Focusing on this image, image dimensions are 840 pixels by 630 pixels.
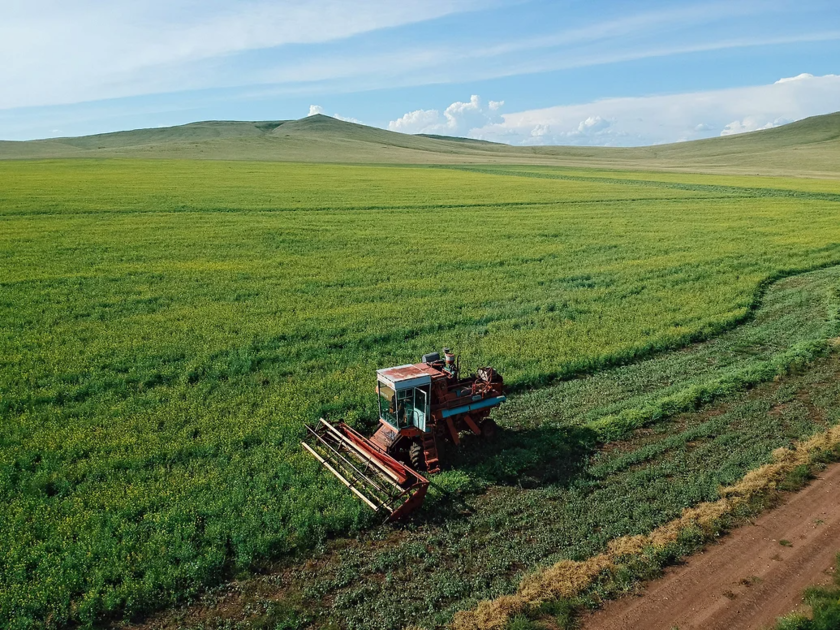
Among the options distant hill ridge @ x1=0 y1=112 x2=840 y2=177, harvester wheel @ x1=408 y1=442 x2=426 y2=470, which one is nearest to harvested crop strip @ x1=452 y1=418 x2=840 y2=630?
harvester wheel @ x1=408 y1=442 x2=426 y2=470

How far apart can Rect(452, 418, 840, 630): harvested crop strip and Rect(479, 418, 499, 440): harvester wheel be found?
3992mm

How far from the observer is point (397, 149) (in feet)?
495

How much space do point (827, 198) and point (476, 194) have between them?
36230 millimetres

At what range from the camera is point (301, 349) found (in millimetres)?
17844

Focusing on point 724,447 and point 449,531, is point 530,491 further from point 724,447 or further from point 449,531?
point 724,447

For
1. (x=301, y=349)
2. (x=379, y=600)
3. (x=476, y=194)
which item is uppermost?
(x=476, y=194)

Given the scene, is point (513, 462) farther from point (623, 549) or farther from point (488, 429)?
point (623, 549)

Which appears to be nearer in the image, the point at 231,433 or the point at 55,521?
the point at 55,521

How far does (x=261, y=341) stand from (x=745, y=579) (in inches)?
556

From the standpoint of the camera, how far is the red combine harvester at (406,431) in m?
A: 10.9

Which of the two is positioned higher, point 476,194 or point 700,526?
point 476,194

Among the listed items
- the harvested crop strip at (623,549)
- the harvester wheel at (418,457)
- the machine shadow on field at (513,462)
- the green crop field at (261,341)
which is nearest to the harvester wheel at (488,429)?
the machine shadow on field at (513,462)

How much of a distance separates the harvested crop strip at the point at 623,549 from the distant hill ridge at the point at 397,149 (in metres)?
103

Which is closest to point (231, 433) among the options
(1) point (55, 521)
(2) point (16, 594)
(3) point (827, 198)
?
(1) point (55, 521)
